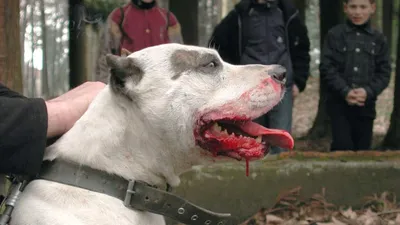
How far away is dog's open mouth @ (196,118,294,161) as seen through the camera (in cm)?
282

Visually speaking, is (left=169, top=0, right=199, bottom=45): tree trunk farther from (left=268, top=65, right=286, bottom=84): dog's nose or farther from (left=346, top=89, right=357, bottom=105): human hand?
(left=268, top=65, right=286, bottom=84): dog's nose

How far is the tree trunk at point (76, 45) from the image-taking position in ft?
21.7

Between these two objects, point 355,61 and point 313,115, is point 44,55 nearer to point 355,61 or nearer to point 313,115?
point 355,61

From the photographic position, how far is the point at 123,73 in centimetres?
279

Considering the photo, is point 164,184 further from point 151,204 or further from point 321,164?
point 321,164

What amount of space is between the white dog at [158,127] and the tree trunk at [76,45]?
3.79m

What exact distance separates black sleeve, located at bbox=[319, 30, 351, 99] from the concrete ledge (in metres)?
0.59

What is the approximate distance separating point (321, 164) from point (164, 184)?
9.02 ft

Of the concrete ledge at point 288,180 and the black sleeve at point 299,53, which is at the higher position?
the black sleeve at point 299,53

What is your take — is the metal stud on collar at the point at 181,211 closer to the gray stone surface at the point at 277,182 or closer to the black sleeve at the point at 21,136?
the black sleeve at the point at 21,136

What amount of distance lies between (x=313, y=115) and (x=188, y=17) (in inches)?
74.4

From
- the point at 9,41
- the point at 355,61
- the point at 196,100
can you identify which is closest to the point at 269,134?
the point at 196,100

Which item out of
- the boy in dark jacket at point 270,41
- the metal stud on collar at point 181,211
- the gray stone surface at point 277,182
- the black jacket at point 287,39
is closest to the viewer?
the metal stud on collar at point 181,211

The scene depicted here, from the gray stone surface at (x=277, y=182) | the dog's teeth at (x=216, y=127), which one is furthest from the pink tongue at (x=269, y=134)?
the gray stone surface at (x=277, y=182)
